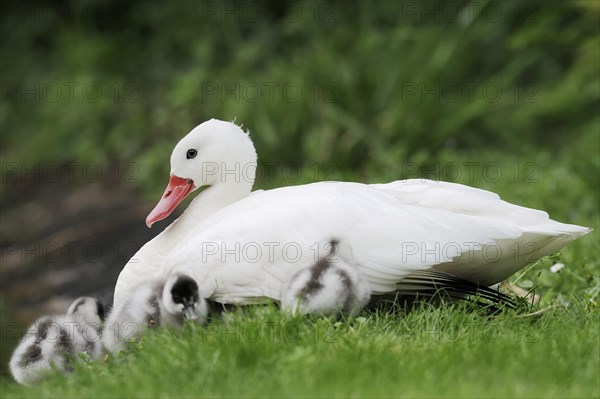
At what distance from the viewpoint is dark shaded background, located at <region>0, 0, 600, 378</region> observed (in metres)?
8.57

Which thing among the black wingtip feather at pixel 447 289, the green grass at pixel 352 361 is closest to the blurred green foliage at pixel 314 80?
the black wingtip feather at pixel 447 289

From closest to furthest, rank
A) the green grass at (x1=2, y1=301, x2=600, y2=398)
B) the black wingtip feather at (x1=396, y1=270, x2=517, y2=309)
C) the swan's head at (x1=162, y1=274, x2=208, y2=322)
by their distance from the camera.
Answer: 1. the green grass at (x1=2, y1=301, x2=600, y2=398)
2. the swan's head at (x1=162, y1=274, x2=208, y2=322)
3. the black wingtip feather at (x1=396, y1=270, x2=517, y2=309)

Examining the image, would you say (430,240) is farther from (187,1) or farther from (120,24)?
(120,24)

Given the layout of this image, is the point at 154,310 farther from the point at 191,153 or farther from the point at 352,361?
the point at 352,361

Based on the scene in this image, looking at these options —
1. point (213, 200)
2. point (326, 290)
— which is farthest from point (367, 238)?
point (213, 200)

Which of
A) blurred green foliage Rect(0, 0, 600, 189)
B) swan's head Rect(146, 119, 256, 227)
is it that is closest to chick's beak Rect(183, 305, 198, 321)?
swan's head Rect(146, 119, 256, 227)

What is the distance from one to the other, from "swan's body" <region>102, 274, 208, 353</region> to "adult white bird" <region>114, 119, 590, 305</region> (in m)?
0.10

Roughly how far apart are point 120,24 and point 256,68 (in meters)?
2.86

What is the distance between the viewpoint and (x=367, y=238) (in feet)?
15.3

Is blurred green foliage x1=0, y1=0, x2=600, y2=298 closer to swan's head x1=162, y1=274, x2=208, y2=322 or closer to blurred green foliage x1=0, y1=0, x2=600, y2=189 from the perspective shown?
blurred green foliage x1=0, y1=0, x2=600, y2=189

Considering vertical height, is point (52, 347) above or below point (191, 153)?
below

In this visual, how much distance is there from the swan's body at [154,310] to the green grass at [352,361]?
5.1 inches

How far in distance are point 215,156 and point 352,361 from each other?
1.85 metres

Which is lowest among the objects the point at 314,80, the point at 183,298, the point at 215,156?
the point at 183,298
